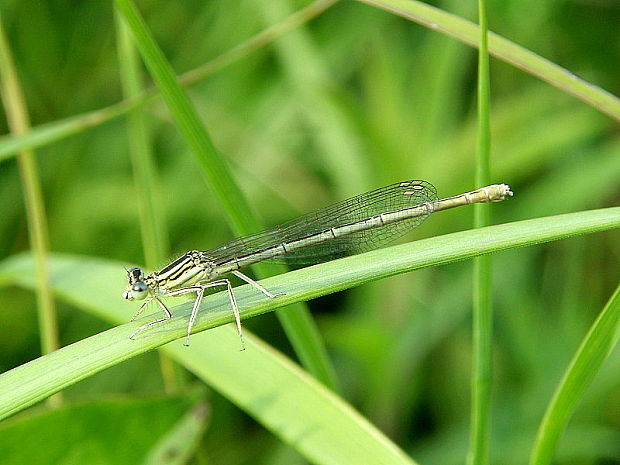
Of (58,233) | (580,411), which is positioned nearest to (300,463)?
(580,411)

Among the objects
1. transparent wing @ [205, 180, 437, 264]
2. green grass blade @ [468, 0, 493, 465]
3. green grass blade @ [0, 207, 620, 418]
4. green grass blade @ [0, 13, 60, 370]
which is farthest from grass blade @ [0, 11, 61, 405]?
green grass blade @ [468, 0, 493, 465]

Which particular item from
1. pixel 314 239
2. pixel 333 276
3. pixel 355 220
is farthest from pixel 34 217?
pixel 333 276

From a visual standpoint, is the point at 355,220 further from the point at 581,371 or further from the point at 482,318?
the point at 581,371

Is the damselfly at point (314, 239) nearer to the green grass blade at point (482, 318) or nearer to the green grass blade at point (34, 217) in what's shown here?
the green grass blade at point (482, 318)

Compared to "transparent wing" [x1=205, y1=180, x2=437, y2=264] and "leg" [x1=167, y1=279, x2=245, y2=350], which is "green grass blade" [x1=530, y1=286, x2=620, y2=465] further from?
"transparent wing" [x1=205, y1=180, x2=437, y2=264]

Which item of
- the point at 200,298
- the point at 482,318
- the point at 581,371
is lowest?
the point at 581,371
